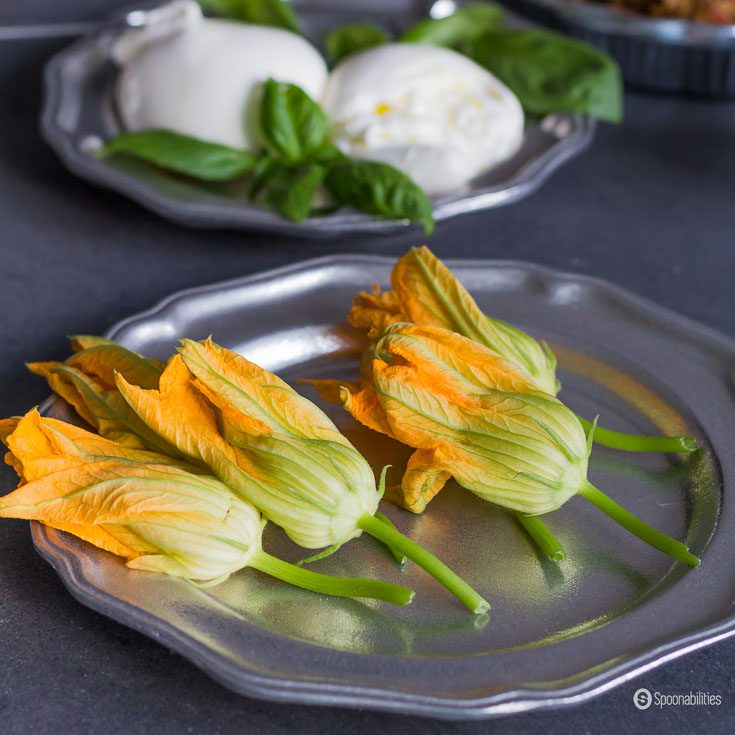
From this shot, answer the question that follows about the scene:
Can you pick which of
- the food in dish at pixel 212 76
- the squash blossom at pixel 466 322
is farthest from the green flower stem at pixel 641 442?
the food in dish at pixel 212 76

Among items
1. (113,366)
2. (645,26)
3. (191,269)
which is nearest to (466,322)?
(113,366)

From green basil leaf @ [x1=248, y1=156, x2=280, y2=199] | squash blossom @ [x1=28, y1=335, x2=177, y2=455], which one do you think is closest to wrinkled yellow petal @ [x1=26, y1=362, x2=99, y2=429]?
squash blossom @ [x1=28, y1=335, x2=177, y2=455]

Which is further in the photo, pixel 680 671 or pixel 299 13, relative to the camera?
pixel 299 13

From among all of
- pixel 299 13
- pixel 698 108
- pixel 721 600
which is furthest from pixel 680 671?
pixel 299 13

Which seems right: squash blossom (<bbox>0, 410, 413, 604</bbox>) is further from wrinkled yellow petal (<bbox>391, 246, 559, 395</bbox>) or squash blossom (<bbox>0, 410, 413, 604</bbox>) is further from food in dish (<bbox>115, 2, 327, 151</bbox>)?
food in dish (<bbox>115, 2, 327, 151</bbox>)

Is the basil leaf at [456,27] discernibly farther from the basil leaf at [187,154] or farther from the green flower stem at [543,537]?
the green flower stem at [543,537]

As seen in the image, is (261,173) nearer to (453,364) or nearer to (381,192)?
(381,192)

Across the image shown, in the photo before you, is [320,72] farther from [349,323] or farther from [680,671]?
[680,671]
